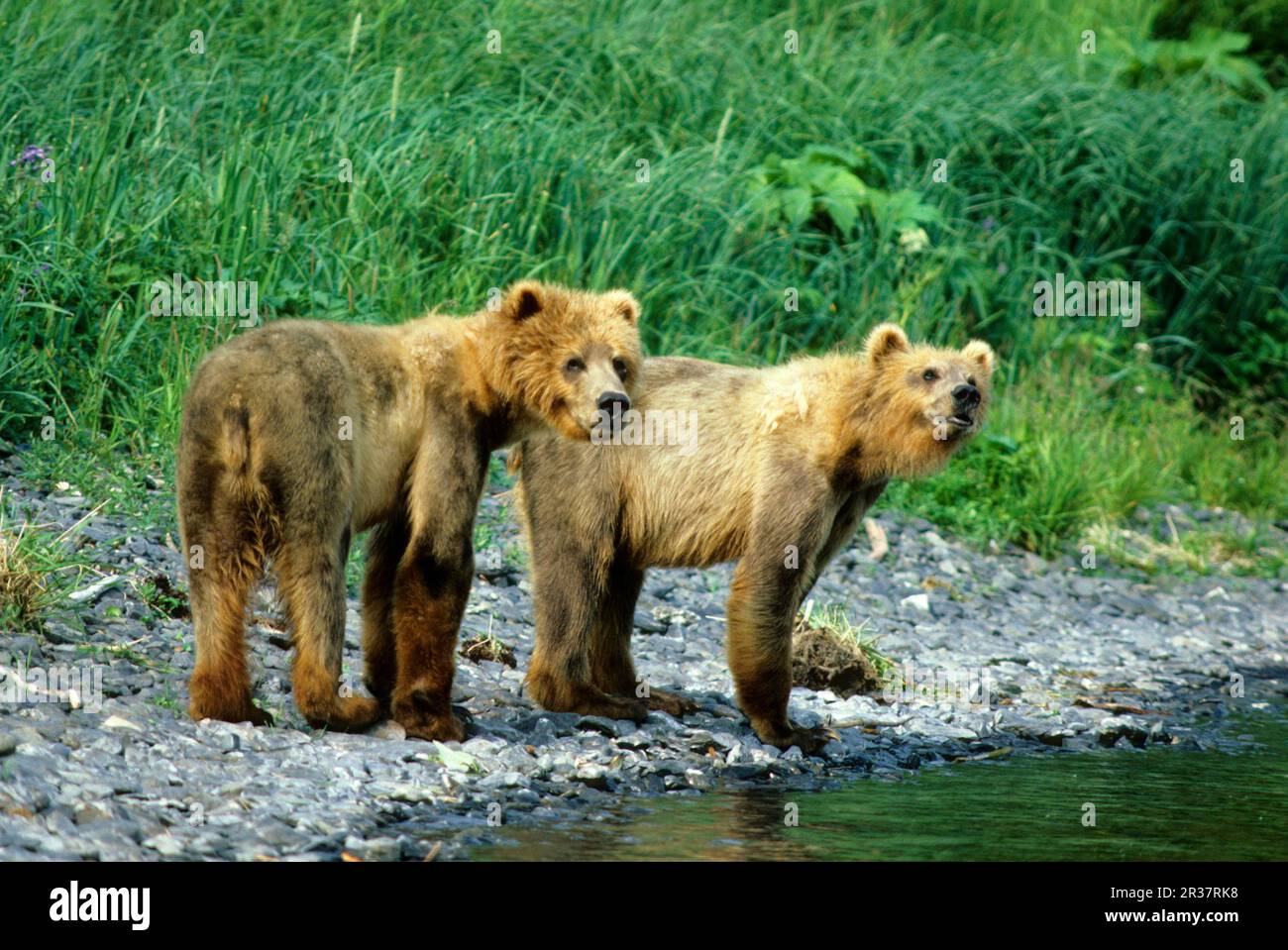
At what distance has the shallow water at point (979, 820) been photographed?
15.8ft

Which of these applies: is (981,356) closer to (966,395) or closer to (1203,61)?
(966,395)

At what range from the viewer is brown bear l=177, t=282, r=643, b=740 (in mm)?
5008

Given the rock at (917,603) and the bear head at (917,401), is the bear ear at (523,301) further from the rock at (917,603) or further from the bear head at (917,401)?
the rock at (917,603)

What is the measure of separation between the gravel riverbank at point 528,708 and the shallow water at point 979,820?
192 millimetres

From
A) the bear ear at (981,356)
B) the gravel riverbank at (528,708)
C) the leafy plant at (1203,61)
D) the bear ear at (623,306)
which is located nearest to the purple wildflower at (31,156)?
the gravel riverbank at (528,708)

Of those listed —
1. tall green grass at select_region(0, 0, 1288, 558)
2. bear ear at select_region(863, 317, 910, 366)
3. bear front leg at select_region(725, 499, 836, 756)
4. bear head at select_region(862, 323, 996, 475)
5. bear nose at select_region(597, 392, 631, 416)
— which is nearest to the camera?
bear nose at select_region(597, 392, 631, 416)

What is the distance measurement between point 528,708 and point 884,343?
6.41 ft

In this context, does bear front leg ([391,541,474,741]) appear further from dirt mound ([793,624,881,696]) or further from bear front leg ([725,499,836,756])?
dirt mound ([793,624,881,696])

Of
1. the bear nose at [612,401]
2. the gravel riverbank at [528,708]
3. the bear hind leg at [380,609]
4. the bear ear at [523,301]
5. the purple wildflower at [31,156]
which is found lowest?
the gravel riverbank at [528,708]

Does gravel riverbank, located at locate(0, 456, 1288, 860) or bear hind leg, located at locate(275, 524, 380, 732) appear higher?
bear hind leg, located at locate(275, 524, 380, 732)

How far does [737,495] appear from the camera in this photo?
623cm

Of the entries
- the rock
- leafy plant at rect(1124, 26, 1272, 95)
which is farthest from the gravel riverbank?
leafy plant at rect(1124, 26, 1272, 95)
